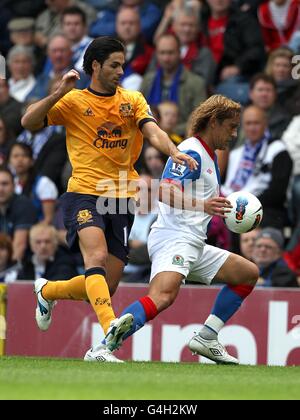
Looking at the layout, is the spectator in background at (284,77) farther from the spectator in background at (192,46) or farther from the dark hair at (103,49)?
the dark hair at (103,49)

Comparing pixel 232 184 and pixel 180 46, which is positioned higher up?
pixel 180 46

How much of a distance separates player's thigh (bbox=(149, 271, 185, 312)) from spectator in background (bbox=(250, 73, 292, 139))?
5339 millimetres

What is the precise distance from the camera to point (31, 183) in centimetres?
1599

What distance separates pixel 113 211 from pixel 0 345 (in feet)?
10.0

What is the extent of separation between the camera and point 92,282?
9828 millimetres

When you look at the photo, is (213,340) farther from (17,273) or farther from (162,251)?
(17,273)

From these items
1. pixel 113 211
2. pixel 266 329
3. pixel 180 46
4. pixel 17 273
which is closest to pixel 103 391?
pixel 113 211

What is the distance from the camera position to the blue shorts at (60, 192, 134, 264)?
10047 millimetres

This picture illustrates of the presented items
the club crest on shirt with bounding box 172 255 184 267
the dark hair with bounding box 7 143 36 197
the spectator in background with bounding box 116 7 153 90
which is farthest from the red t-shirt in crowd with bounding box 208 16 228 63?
the club crest on shirt with bounding box 172 255 184 267

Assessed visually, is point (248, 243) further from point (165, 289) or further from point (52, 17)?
point (52, 17)

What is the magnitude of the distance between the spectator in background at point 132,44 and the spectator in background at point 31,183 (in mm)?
1696

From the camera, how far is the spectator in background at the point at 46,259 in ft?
46.2
